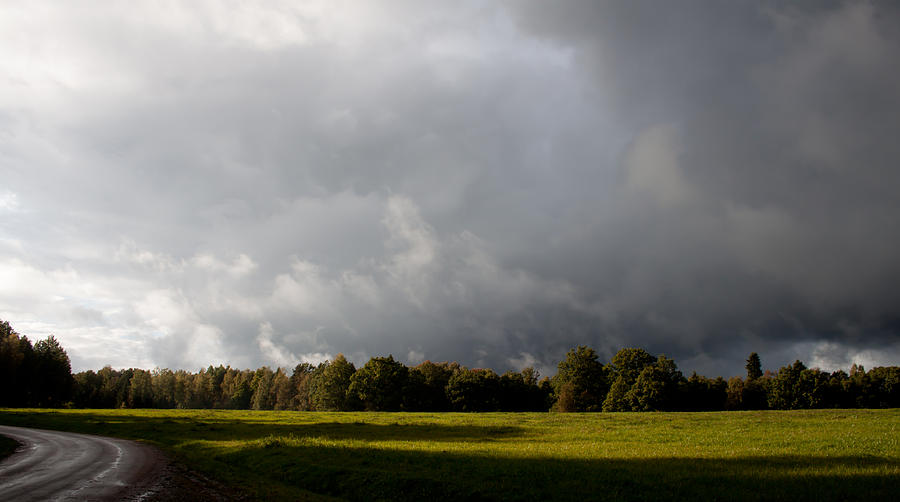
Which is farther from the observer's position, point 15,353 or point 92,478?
point 15,353

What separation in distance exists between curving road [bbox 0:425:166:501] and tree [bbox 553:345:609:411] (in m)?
105

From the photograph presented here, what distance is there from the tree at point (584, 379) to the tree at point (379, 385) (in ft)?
149

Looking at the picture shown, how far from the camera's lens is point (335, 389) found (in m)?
137

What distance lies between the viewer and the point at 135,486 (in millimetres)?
21312

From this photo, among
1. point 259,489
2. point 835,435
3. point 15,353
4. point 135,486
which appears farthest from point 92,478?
point 15,353

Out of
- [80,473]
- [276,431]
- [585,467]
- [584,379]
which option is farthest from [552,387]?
[80,473]

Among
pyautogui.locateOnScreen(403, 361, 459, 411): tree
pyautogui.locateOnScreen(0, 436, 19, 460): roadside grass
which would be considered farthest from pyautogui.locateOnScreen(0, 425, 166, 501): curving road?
pyautogui.locateOnScreen(403, 361, 459, 411): tree

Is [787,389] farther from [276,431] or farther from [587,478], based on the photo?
[587,478]

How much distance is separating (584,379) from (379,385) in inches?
2235

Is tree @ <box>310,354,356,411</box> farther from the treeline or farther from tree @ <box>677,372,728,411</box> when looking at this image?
tree @ <box>677,372,728,411</box>

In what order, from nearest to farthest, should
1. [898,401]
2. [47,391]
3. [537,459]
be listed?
[537,459]
[898,401]
[47,391]

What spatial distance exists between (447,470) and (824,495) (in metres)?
15.9

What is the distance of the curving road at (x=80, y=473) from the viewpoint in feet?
63.1

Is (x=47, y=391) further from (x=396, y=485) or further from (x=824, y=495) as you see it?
(x=824, y=495)
